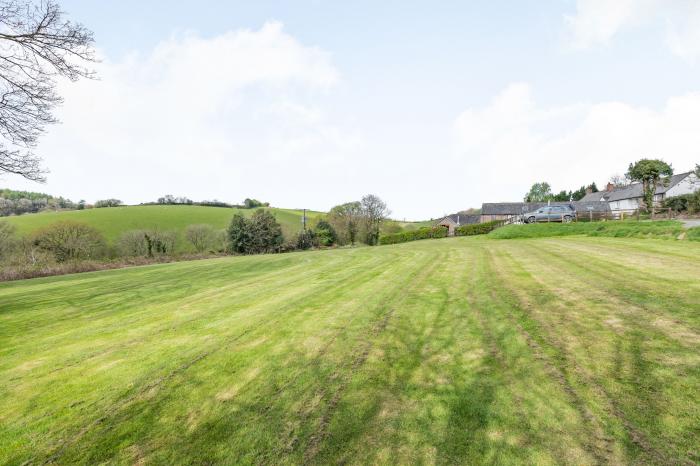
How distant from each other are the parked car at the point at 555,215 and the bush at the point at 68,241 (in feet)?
186

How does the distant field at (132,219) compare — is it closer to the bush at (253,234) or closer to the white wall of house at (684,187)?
the bush at (253,234)

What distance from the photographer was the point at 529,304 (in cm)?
655

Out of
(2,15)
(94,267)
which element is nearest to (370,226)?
(94,267)

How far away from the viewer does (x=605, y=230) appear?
74.1ft

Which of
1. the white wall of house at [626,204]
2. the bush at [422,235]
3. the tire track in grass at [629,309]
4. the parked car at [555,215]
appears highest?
the white wall of house at [626,204]

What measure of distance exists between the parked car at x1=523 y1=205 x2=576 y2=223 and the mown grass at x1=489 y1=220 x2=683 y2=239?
4.46 meters

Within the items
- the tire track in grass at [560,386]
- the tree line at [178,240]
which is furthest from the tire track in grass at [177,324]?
the tree line at [178,240]

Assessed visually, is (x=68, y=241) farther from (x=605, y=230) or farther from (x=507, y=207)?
(x=507, y=207)

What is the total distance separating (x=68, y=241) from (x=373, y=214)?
4834 centimetres

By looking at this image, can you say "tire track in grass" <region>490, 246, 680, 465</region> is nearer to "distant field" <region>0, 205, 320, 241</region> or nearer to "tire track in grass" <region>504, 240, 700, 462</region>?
"tire track in grass" <region>504, 240, 700, 462</region>

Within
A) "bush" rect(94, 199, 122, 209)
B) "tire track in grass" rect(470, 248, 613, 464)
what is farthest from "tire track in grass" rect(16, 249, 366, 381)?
"bush" rect(94, 199, 122, 209)

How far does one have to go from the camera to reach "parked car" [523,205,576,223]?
30.8 metres

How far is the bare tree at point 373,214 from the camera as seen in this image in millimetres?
61594

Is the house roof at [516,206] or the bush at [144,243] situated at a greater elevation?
the house roof at [516,206]
